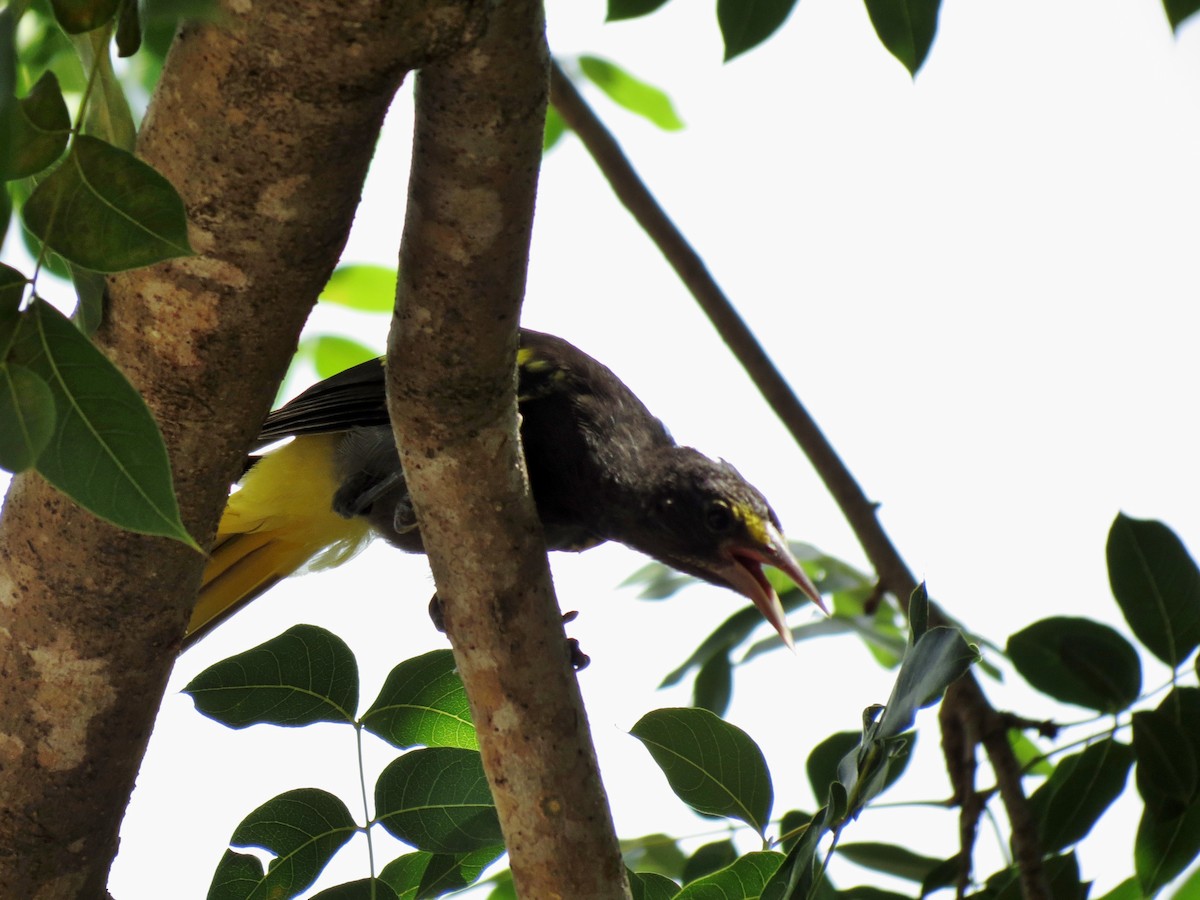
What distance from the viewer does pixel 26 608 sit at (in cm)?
168

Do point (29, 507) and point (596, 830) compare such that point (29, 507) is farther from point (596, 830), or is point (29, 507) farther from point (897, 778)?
point (897, 778)

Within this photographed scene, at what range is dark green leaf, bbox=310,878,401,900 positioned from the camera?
5.63ft

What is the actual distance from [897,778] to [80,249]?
71.9 inches

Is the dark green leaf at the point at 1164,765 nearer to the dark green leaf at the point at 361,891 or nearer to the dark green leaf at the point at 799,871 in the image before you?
the dark green leaf at the point at 799,871

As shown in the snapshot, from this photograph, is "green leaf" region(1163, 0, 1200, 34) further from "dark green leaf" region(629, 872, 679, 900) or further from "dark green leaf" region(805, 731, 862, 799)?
"dark green leaf" region(629, 872, 679, 900)

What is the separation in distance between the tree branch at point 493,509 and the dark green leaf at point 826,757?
62 centimetres

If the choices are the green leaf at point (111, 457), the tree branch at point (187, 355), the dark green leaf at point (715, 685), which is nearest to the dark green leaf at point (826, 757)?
the dark green leaf at point (715, 685)

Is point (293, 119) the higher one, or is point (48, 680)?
point (293, 119)

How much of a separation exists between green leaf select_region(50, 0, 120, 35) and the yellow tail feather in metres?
2.28

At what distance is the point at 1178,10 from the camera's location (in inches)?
67.9

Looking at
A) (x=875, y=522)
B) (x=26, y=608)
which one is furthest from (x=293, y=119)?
(x=875, y=522)

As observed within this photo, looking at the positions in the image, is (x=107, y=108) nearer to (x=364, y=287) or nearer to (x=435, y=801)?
(x=435, y=801)

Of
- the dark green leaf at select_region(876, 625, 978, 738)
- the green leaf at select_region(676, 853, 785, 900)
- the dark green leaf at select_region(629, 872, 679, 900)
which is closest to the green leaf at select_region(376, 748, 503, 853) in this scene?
the dark green leaf at select_region(629, 872, 679, 900)

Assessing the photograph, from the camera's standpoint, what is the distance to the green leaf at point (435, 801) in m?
1.75
